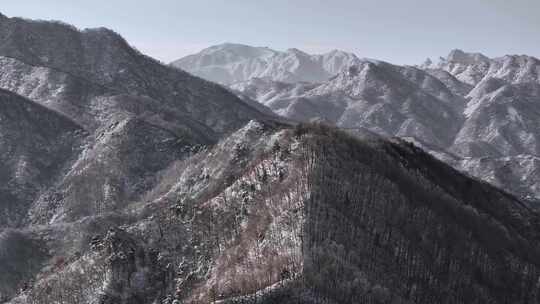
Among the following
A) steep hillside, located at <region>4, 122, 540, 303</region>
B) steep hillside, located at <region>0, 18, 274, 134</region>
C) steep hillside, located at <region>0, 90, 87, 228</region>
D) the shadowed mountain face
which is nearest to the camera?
steep hillside, located at <region>4, 122, 540, 303</region>

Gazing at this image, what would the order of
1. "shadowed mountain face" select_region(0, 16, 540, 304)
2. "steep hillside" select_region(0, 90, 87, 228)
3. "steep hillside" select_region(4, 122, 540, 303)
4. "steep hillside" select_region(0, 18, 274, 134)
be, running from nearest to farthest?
"steep hillside" select_region(4, 122, 540, 303) → "shadowed mountain face" select_region(0, 16, 540, 304) → "steep hillside" select_region(0, 90, 87, 228) → "steep hillside" select_region(0, 18, 274, 134)

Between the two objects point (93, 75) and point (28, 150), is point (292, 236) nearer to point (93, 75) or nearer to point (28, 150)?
point (28, 150)

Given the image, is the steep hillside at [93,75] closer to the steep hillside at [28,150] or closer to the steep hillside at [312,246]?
the steep hillside at [28,150]

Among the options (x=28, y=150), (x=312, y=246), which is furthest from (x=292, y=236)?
(x=28, y=150)

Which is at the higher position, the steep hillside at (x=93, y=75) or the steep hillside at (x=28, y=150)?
the steep hillside at (x=93, y=75)

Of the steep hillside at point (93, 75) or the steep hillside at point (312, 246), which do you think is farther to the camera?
the steep hillside at point (93, 75)

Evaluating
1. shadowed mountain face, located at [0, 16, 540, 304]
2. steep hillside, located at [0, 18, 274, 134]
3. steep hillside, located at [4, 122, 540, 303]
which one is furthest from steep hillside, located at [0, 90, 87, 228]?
steep hillside, located at [4, 122, 540, 303]

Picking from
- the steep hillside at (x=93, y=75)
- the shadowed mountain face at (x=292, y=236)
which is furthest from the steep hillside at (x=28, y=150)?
the steep hillside at (x=93, y=75)

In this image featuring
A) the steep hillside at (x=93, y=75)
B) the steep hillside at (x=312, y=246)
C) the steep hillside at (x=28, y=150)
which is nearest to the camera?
the steep hillside at (x=312, y=246)

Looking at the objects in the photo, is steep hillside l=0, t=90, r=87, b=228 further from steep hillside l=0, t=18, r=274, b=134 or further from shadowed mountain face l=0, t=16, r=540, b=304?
steep hillside l=0, t=18, r=274, b=134

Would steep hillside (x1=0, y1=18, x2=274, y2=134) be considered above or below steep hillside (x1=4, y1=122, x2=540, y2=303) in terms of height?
above

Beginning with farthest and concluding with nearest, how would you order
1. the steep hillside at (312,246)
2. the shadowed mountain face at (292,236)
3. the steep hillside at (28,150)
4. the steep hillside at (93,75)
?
the steep hillside at (93,75) → the steep hillside at (28,150) → the shadowed mountain face at (292,236) → the steep hillside at (312,246)
